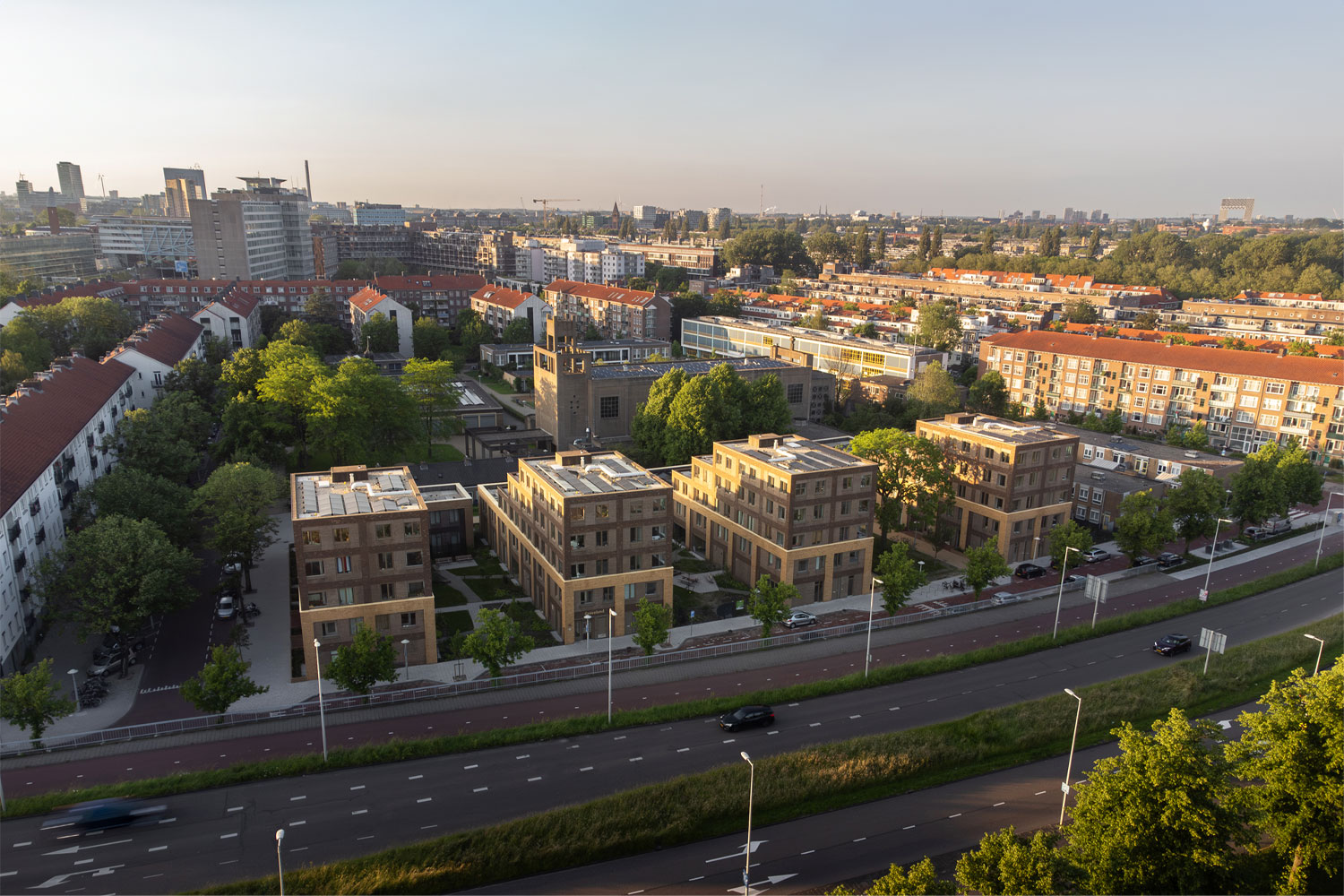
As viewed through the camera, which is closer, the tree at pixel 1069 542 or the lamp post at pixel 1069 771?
the lamp post at pixel 1069 771

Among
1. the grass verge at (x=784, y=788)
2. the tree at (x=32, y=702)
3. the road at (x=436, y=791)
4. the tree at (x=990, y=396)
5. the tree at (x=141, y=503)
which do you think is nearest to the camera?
the grass verge at (x=784, y=788)

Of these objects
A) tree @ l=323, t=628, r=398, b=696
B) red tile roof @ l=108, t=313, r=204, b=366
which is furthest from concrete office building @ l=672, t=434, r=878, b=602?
red tile roof @ l=108, t=313, r=204, b=366

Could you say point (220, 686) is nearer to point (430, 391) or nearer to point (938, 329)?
point (430, 391)

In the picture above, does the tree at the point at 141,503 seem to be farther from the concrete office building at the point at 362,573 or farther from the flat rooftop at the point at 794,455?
the flat rooftop at the point at 794,455

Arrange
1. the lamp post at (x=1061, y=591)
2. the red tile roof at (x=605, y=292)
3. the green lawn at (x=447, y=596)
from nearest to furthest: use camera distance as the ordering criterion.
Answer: the lamp post at (x=1061, y=591), the green lawn at (x=447, y=596), the red tile roof at (x=605, y=292)

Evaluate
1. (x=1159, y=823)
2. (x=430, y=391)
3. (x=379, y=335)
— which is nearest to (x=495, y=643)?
(x=1159, y=823)

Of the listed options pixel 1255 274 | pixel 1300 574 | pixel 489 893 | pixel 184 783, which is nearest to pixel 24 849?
pixel 184 783

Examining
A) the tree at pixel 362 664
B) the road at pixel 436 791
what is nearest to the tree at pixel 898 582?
the road at pixel 436 791

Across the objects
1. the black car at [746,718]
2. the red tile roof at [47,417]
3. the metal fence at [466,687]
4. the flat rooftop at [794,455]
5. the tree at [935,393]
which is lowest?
the metal fence at [466,687]
